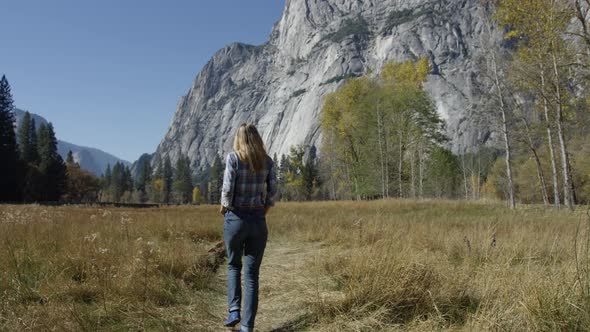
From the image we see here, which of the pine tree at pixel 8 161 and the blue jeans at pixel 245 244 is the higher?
the pine tree at pixel 8 161

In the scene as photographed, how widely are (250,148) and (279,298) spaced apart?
194 centimetres

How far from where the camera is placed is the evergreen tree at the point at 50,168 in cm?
5312

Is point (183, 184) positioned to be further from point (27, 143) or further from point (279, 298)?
point (279, 298)

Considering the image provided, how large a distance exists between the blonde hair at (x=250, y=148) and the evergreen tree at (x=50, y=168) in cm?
6048

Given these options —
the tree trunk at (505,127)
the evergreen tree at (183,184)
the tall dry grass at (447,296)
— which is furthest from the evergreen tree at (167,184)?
the tall dry grass at (447,296)

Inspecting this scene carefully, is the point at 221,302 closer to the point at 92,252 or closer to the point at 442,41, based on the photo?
the point at 92,252

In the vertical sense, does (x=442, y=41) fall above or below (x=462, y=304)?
above

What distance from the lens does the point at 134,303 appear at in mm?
3639

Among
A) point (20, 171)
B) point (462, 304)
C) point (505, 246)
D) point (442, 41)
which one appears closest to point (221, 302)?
point (462, 304)

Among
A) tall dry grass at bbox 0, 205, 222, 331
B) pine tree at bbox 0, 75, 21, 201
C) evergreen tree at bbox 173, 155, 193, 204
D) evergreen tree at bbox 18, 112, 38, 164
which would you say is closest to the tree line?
tall dry grass at bbox 0, 205, 222, 331

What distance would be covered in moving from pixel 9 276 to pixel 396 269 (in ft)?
14.0

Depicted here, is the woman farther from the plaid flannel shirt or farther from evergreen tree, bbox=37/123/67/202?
evergreen tree, bbox=37/123/67/202

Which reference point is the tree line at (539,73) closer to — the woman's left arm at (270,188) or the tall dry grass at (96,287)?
the woman's left arm at (270,188)

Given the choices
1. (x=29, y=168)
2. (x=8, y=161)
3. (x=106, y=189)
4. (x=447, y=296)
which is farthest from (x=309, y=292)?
(x=106, y=189)
